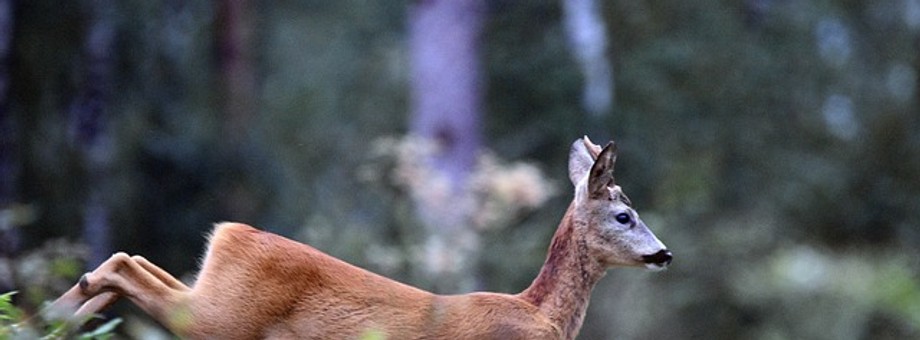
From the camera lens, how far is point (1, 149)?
1562cm

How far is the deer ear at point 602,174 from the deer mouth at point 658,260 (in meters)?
0.29

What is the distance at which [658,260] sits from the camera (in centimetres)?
727

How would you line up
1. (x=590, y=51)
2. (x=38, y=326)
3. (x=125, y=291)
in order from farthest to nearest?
1. (x=590, y=51)
2. (x=125, y=291)
3. (x=38, y=326)

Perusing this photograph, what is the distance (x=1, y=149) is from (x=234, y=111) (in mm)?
7791

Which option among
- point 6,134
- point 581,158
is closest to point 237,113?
point 6,134

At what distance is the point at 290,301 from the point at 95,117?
12447 millimetres

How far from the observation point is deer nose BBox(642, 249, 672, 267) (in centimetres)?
725

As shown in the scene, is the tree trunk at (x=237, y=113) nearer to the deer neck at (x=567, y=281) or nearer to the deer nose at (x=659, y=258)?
the deer neck at (x=567, y=281)

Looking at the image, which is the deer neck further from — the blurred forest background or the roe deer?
the blurred forest background

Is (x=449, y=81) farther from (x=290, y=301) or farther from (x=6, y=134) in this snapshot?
(x=290, y=301)

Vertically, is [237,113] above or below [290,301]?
above

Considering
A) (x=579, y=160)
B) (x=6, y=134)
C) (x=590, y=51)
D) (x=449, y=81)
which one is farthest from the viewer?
(x=590, y=51)

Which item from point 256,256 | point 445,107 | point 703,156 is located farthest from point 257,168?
point 256,256

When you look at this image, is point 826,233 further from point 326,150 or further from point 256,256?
point 256,256
